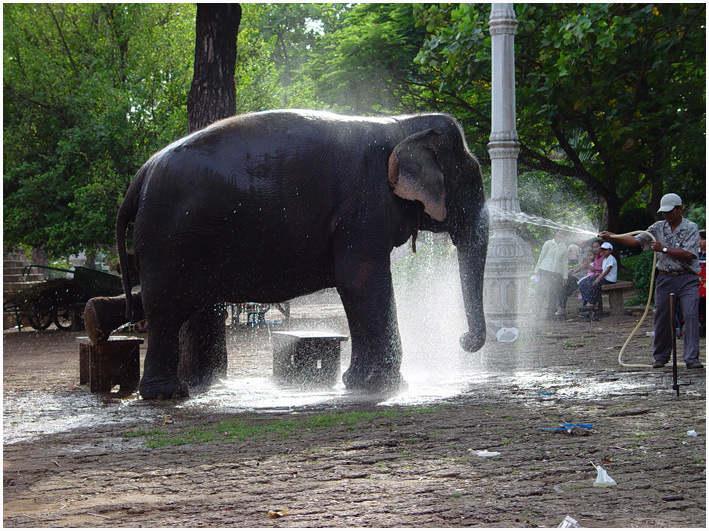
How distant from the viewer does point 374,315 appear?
746 cm

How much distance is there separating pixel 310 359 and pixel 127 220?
6.93 feet

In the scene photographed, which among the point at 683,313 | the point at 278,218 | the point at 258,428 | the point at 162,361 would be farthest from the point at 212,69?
the point at 683,313

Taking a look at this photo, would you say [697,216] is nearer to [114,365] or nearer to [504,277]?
[504,277]

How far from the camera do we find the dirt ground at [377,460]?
3967 mm

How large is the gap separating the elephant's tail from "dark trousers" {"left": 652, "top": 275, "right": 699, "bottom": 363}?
508 centimetres

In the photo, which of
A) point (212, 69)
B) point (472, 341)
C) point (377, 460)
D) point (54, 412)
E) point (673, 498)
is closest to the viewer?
point (673, 498)

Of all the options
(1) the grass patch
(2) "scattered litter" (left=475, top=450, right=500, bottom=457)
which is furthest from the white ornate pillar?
(2) "scattered litter" (left=475, top=450, right=500, bottom=457)

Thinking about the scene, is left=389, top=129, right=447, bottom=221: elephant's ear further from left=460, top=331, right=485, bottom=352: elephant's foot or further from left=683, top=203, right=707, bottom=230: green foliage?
left=683, top=203, right=707, bottom=230: green foliage

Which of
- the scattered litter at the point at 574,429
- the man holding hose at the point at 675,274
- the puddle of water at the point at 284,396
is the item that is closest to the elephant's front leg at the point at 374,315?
the puddle of water at the point at 284,396

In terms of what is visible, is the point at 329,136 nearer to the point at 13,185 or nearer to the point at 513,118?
the point at 513,118

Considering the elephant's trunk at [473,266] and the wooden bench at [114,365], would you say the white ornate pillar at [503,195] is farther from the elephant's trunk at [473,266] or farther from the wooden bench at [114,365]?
the wooden bench at [114,365]

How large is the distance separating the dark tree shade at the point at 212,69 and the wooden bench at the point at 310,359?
258 cm

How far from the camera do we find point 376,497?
4199mm

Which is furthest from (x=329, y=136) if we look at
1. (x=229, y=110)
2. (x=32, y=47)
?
(x=32, y=47)
